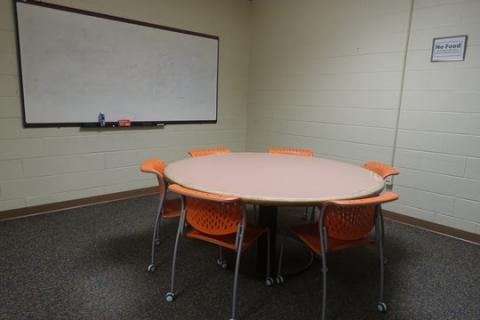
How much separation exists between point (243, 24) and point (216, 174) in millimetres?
3406

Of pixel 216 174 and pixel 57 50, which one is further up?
pixel 57 50

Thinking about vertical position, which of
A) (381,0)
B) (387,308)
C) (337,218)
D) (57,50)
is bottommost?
(387,308)

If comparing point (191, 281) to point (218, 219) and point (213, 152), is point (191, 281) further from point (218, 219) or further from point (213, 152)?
point (213, 152)

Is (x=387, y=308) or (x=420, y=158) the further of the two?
(x=420, y=158)

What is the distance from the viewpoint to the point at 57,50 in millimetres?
3184

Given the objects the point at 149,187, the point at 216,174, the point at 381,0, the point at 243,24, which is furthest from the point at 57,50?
the point at 381,0

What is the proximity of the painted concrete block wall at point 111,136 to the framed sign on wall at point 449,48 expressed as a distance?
8.69 ft

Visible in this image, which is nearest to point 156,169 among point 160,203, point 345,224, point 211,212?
point 160,203

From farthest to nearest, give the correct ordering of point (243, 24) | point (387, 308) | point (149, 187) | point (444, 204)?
point (243, 24)
point (149, 187)
point (444, 204)
point (387, 308)

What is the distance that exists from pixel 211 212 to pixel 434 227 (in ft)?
8.44

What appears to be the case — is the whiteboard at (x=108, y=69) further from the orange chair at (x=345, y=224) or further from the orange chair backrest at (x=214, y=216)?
the orange chair at (x=345, y=224)

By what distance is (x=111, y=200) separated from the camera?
3.81 m

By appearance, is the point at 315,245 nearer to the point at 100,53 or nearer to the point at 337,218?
the point at 337,218

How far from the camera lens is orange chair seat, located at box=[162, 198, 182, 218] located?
2.29m
